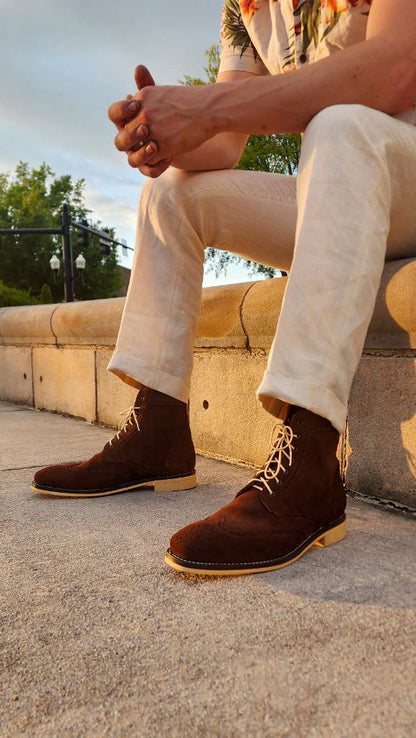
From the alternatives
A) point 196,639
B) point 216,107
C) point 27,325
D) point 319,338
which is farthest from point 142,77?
point 27,325

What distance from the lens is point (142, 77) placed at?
5.16 ft

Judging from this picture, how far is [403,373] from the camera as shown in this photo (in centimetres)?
157

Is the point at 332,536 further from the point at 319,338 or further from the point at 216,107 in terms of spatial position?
the point at 216,107

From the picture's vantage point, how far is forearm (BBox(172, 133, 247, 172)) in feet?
5.71

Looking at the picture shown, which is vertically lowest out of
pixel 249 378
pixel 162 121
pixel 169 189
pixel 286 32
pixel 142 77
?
pixel 249 378

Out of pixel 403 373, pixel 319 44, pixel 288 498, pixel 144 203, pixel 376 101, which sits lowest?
pixel 288 498

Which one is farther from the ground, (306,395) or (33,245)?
(33,245)

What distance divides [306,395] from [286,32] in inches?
52.9

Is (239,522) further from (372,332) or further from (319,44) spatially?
(319,44)

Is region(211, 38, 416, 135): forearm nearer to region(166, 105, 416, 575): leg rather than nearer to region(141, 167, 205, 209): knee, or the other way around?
region(166, 105, 416, 575): leg

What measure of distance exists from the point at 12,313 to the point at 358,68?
13.4 ft

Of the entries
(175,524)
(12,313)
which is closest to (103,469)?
(175,524)

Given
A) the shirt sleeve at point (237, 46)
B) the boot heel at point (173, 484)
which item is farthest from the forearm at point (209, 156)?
the boot heel at point (173, 484)

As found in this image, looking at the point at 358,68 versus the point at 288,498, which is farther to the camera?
the point at 358,68
